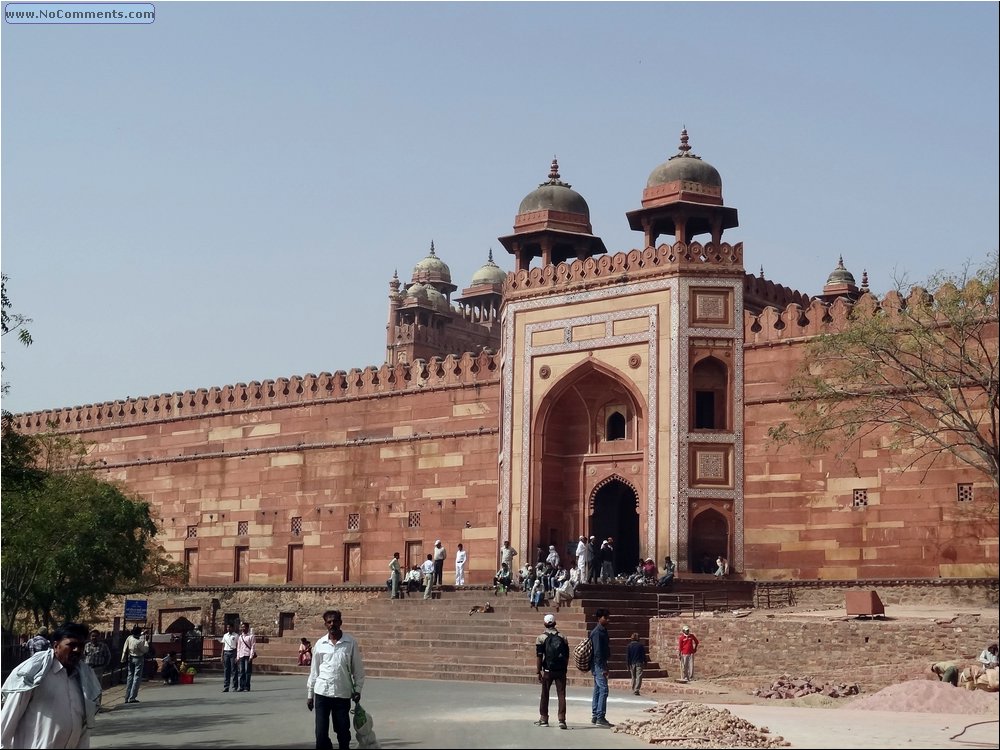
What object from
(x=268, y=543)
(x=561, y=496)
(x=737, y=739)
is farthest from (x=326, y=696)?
(x=268, y=543)

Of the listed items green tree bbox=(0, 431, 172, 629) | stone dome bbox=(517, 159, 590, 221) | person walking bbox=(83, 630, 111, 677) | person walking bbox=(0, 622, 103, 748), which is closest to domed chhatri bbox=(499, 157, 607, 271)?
stone dome bbox=(517, 159, 590, 221)

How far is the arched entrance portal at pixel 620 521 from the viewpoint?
26.8m

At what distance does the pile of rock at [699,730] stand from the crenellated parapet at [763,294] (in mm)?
13736

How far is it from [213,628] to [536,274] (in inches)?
430

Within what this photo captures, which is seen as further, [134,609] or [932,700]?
[134,609]

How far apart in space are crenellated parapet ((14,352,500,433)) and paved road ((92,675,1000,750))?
37.3 feet

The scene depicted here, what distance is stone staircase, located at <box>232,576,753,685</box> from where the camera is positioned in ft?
66.5

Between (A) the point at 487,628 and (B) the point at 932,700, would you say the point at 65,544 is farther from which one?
(B) the point at 932,700

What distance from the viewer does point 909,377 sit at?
72.0ft

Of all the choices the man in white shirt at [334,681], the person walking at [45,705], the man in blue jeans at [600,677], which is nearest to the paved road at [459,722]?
the man in blue jeans at [600,677]

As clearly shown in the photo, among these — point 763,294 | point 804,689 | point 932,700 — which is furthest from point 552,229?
point 932,700

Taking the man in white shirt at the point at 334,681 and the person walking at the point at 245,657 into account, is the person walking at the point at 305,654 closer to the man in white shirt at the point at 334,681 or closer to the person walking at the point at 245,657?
the person walking at the point at 245,657

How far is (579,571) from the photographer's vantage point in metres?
23.1

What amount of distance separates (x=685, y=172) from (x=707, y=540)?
673cm
